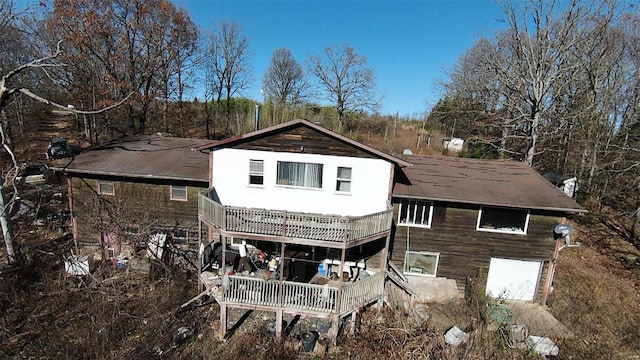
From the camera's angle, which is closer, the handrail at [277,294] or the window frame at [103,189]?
the handrail at [277,294]

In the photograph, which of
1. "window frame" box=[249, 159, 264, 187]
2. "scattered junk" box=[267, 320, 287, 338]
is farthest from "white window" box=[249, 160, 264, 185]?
"scattered junk" box=[267, 320, 287, 338]

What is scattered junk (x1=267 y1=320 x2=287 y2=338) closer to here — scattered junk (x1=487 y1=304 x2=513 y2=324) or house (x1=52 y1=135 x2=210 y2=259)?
house (x1=52 y1=135 x2=210 y2=259)

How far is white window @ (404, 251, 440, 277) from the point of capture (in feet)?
49.0

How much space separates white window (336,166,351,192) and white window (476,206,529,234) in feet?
20.2

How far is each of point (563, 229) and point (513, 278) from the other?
312 centimetres

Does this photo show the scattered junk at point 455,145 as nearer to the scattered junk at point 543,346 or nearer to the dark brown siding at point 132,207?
the scattered junk at point 543,346

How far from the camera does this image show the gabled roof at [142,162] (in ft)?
48.9

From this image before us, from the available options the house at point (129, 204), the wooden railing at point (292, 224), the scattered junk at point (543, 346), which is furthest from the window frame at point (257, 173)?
the scattered junk at point (543, 346)

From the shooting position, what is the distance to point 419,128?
4700 centimetres

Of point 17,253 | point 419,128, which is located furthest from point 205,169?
point 419,128

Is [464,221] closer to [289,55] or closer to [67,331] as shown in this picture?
[67,331]

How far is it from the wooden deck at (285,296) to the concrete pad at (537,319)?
7729 millimetres

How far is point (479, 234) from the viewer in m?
14.5

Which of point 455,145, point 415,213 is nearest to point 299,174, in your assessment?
point 415,213
